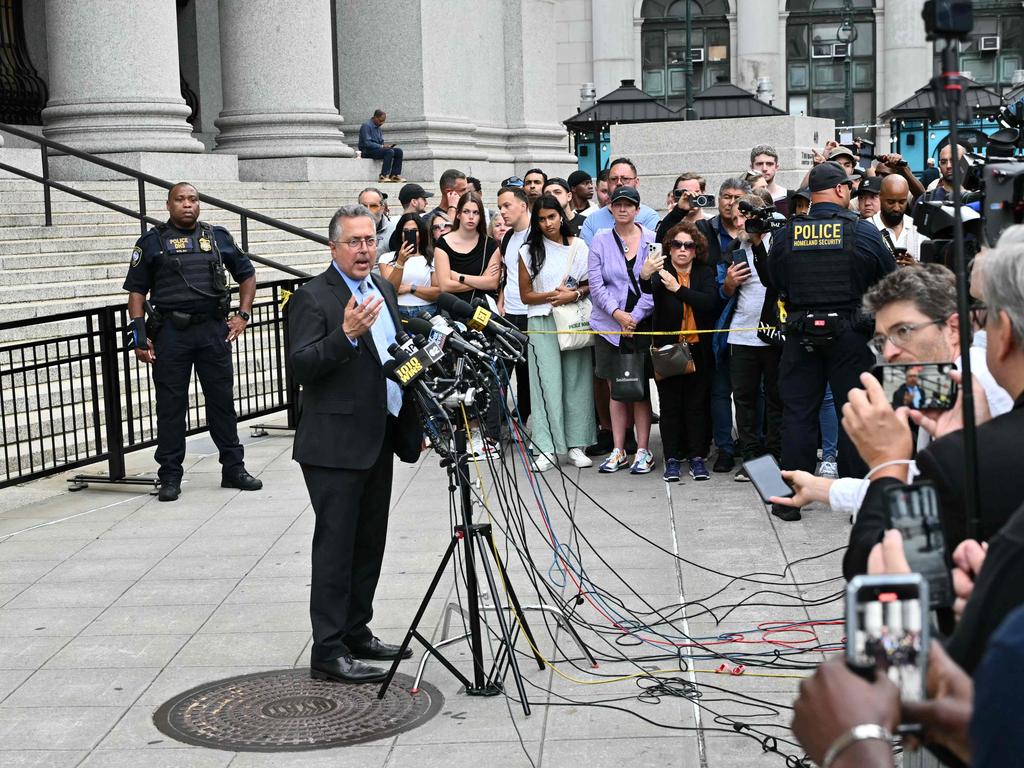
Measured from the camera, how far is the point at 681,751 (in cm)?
542

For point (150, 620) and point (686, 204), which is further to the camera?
point (686, 204)

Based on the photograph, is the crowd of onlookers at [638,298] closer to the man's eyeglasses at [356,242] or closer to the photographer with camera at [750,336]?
the photographer with camera at [750,336]

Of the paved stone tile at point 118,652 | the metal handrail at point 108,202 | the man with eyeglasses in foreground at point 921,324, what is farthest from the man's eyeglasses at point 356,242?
the metal handrail at point 108,202

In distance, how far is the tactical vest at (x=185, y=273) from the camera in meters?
10.2

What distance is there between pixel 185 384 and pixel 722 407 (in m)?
4.14

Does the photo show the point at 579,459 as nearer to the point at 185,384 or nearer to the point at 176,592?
the point at 185,384

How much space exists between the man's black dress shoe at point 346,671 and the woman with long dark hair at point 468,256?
17.4ft

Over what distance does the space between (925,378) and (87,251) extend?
43.2 feet

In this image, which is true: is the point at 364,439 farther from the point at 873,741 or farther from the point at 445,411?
the point at 873,741

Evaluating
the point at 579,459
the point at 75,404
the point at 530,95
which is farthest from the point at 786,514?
the point at 530,95

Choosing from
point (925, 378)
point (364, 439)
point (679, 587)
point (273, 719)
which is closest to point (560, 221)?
point (679, 587)

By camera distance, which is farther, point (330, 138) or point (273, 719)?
point (330, 138)

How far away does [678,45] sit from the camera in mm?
59656

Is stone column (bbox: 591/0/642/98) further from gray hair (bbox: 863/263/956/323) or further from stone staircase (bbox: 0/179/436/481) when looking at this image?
gray hair (bbox: 863/263/956/323)
